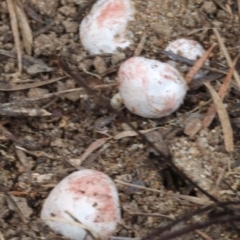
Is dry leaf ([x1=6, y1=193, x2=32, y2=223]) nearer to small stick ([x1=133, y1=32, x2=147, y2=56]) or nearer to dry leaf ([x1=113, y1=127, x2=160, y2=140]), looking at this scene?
dry leaf ([x1=113, y1=127, x2=160, y2=140])

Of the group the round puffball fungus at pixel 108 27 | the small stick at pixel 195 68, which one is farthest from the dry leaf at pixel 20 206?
the small stick at pixel 195 68

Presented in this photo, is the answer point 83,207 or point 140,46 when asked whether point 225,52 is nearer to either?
point 140,46

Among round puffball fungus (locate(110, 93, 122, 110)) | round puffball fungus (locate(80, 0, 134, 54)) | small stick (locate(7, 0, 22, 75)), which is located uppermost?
round puffball fungus (locate(80, 0, 134, 54))

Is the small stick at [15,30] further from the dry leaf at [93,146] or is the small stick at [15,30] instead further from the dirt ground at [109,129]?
the dry leaf at [93,146]

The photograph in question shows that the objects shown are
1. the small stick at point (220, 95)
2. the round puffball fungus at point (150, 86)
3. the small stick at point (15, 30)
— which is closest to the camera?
the round puffball fungus at point (150, 86)

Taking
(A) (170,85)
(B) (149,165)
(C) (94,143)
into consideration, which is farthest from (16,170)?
(A) (170,85)

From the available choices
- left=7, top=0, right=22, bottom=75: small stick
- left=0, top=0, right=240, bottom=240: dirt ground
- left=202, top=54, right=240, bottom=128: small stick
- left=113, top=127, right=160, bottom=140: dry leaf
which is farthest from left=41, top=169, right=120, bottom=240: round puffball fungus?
left=7, top=0, right=22, bottom=75: small stick

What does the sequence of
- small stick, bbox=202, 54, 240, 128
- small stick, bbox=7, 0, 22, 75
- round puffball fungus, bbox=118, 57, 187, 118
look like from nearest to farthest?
1. round puffball fungus, bbox=118, 57, 187, 118
2. small stick, bbox=202, 54, 240, 128
3. small stick, bbox=7, 0, 22, 75

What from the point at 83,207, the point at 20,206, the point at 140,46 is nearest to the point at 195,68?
the point at 140,46
